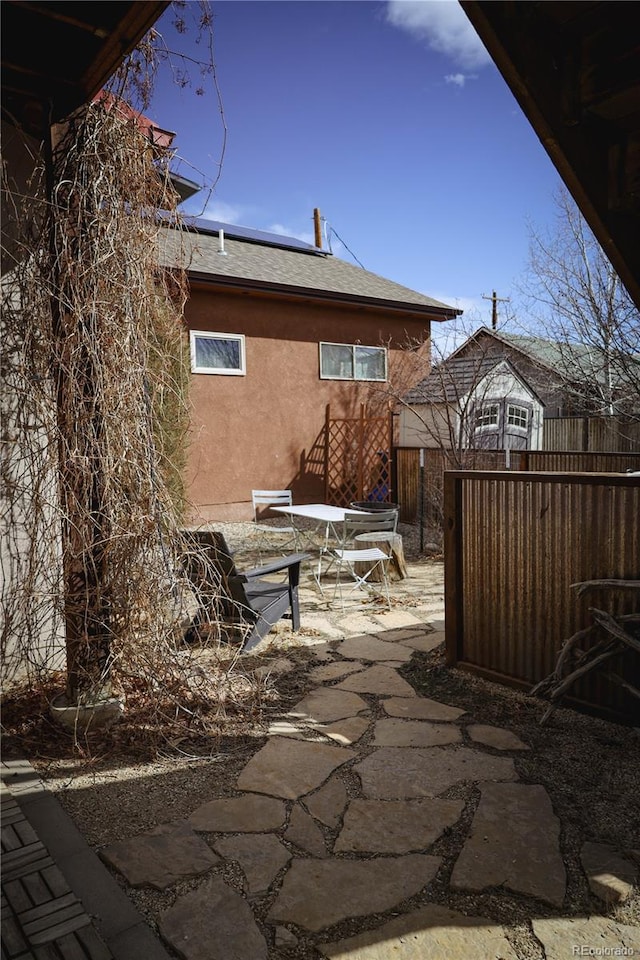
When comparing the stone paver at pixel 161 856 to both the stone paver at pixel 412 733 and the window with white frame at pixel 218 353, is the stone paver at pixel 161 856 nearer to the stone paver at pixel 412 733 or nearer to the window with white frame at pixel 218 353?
the stone paver at pixel 412 733

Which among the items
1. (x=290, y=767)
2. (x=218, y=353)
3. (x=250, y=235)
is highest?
(x=250, y=235)

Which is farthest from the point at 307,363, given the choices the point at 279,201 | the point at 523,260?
the point at 523,260

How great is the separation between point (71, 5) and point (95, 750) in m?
3.12

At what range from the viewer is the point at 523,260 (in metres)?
11.7

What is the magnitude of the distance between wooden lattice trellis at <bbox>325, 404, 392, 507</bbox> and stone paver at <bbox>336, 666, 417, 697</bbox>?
7.52 m

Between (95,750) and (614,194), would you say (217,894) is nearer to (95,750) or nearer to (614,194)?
(95,750)

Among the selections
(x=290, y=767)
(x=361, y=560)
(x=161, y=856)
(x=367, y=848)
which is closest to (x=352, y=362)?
(x=361, y=560)

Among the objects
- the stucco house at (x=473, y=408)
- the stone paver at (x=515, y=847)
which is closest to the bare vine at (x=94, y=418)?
the stone paver at (x=515, y=847)

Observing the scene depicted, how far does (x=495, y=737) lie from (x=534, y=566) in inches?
36.7

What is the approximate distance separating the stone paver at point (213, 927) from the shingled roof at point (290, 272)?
8.79m

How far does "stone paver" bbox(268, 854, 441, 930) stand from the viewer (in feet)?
5.87

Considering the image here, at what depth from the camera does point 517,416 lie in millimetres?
10594

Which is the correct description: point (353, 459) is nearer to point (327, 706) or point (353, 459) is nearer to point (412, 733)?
point (327, 706)

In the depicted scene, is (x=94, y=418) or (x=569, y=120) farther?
(x=94, y=418)
